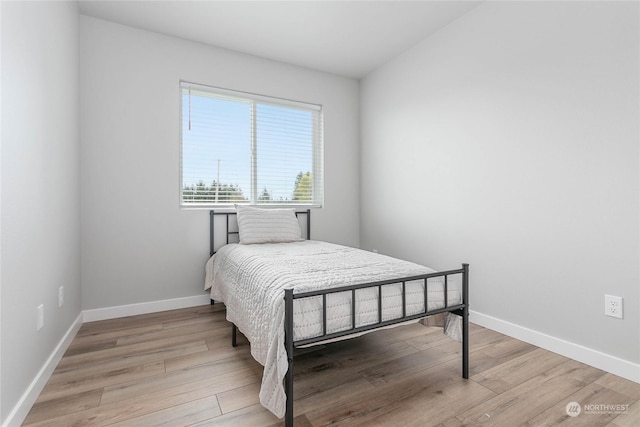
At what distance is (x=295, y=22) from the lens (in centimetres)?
269

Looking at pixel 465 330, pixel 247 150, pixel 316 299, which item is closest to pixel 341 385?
pixel 316 299

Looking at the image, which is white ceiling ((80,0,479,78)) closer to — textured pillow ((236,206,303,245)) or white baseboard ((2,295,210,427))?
textured pillow ((236,206,303,245))

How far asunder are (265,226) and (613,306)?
254 cm

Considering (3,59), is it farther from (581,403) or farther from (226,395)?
(581,403)

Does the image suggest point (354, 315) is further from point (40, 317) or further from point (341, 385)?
point (40, 317)

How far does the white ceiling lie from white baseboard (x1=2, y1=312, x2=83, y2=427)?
2.52m

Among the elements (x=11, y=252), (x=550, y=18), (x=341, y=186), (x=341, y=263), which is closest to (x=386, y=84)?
(x=341, y=186)

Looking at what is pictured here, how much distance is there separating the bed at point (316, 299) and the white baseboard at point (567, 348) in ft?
2.56

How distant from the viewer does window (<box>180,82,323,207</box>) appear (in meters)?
3.07

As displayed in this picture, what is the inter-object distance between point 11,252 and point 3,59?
800 millimetres

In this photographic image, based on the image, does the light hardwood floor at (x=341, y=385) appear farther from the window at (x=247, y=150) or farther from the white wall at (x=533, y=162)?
the window at (x=247, y=150)

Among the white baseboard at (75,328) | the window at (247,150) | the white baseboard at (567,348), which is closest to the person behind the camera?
the white baseboard at (75,328)

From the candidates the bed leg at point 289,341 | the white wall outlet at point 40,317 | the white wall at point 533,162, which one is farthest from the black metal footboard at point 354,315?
the white wall outlet at point 40,317

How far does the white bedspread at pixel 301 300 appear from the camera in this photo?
136cm
